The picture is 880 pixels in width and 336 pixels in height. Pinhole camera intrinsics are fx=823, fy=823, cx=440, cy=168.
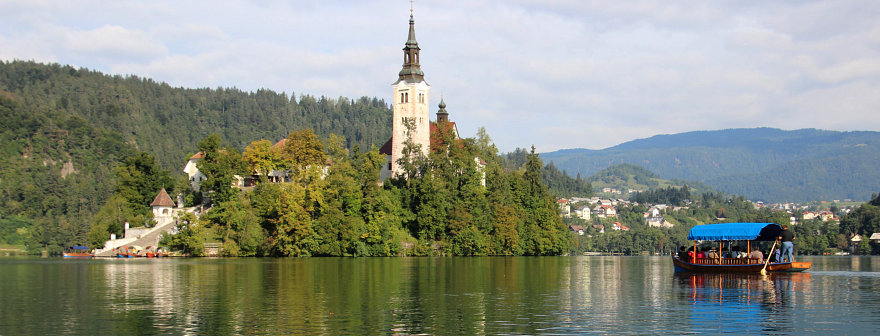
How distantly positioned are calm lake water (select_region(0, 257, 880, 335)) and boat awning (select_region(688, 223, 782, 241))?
452 centimetres

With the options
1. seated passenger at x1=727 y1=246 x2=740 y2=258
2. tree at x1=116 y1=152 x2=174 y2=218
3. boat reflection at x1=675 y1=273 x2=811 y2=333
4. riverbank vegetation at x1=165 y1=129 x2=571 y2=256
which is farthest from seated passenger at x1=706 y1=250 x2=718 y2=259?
tree at x1=116 y1=152 x2=174 y2=218

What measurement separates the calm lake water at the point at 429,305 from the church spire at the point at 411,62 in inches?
2610

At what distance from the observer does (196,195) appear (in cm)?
11069

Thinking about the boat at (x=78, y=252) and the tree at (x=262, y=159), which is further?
the boat at (x=78, y=252)

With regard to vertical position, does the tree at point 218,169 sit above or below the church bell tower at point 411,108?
below

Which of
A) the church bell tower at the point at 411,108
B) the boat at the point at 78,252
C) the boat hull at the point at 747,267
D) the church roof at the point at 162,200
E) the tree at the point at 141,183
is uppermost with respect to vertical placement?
the church bell tower at the point at 411,108

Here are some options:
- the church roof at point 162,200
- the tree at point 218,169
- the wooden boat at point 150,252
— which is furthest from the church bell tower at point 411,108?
the wooden boat at point 150,252

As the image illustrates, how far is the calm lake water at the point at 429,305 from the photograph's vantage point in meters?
28.1

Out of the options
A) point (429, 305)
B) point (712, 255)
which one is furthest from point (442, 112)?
point (429, 305)

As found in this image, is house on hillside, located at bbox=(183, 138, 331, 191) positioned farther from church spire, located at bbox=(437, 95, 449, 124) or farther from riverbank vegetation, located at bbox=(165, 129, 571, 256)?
church spire, located at bbox=(437, 95, 449, 124)

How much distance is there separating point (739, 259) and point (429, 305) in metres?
33.5

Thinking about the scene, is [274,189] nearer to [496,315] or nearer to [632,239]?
[496,315]

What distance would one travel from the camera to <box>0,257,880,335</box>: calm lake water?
28125 millimetres

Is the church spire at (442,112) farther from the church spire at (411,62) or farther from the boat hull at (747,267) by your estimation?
the boat hull at (747,267)
